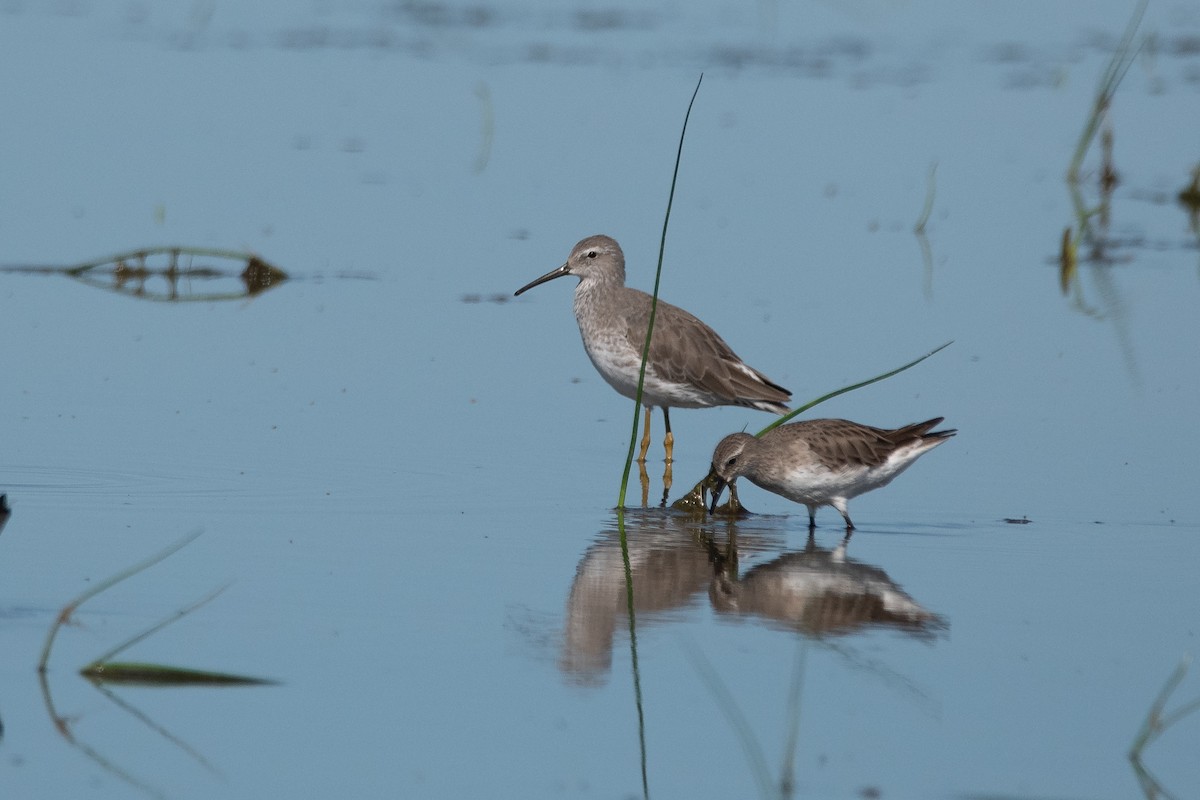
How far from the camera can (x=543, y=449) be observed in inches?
372

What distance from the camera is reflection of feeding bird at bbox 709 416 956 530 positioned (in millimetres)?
8250

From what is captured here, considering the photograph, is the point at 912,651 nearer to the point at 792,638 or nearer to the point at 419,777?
the point at 792,638

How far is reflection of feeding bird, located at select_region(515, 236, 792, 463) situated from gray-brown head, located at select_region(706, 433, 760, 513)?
1.37 meters

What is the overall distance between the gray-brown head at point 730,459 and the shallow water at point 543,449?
300mm

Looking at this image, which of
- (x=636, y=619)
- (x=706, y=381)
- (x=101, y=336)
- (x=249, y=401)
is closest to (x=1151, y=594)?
(x=636, y=619)

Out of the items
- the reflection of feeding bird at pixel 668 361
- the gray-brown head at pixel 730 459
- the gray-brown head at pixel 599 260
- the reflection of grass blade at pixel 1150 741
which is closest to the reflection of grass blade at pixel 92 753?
the reflection of grass blade at pixel 1150 741

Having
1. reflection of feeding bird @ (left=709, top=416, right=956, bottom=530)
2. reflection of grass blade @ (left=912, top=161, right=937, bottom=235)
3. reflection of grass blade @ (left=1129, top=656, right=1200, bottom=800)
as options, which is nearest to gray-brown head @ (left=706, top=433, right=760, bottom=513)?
reflection of feeding bird @ (left=709, top=416, right=956, bottom=530)

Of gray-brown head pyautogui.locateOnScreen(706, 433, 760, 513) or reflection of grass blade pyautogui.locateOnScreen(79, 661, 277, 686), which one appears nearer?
reflection of grass blade pyautogui.locateOnScreen(79, 661, 277, 686)

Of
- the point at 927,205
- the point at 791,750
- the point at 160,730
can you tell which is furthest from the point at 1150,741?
the point at 927,205

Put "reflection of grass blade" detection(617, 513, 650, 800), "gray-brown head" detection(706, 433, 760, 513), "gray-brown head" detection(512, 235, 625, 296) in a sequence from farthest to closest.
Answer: "gray-brown head" detection(512, 235, 625, 296)
"gray-brown head" detection(706, 433, 760, 513)
"reflection of grass blade" detection(617, 513, 650, 800)

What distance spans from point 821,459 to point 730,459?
439 mm

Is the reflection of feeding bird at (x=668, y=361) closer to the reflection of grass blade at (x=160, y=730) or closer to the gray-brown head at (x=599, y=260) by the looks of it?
the gray-brown head at (x=599, y=260)

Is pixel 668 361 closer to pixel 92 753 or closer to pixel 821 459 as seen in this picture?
pixel 821 459

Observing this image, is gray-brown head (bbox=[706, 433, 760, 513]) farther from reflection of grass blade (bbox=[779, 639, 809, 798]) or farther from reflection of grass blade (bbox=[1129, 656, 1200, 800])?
reflection of grass blade (bbox=[1129, 656, 1200, 800])
